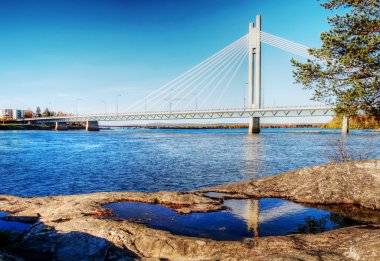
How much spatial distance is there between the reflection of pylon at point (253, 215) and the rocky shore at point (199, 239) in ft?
2.19

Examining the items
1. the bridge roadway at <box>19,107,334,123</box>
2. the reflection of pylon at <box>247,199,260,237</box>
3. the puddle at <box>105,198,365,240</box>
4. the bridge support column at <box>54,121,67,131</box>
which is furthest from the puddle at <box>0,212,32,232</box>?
the bridge support column at <box>54,121,67,131</box>

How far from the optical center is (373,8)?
10.3 meters

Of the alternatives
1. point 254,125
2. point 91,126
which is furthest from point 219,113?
point 91,126

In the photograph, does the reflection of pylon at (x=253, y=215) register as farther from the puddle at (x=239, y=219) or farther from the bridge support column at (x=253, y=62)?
the bridge support column at (x=253, y=62)

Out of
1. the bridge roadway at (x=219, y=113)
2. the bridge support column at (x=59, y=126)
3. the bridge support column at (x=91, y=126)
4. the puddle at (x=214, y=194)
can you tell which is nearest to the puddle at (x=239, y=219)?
the puddle at (x=214, y=194)

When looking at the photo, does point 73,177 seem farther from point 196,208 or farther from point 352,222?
point 352,222

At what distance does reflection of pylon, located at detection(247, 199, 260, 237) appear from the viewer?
24.8ft

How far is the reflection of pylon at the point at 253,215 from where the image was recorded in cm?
757

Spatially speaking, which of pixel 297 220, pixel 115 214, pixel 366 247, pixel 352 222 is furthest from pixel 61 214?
pixel 352 222

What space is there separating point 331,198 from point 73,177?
14.7 m

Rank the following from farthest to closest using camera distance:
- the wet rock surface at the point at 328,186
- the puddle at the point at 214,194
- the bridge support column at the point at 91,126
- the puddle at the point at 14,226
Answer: the bridge support column at the point at 91,126
the puddle at the point at 214,194
the wet rock surface at the point at 328,186
the puddle at the point at 14,226

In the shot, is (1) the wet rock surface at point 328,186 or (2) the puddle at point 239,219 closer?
(2) the puddle at point 239,219

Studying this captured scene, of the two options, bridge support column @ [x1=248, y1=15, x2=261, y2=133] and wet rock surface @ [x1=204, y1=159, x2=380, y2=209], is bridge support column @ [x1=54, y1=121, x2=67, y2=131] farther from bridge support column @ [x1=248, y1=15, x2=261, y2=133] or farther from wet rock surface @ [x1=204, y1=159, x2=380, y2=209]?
wet rock surface @ [x1=204, y1=159, x2=380, y2=209]

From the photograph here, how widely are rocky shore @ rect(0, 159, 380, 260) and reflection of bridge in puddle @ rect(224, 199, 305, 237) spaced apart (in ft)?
1.57
